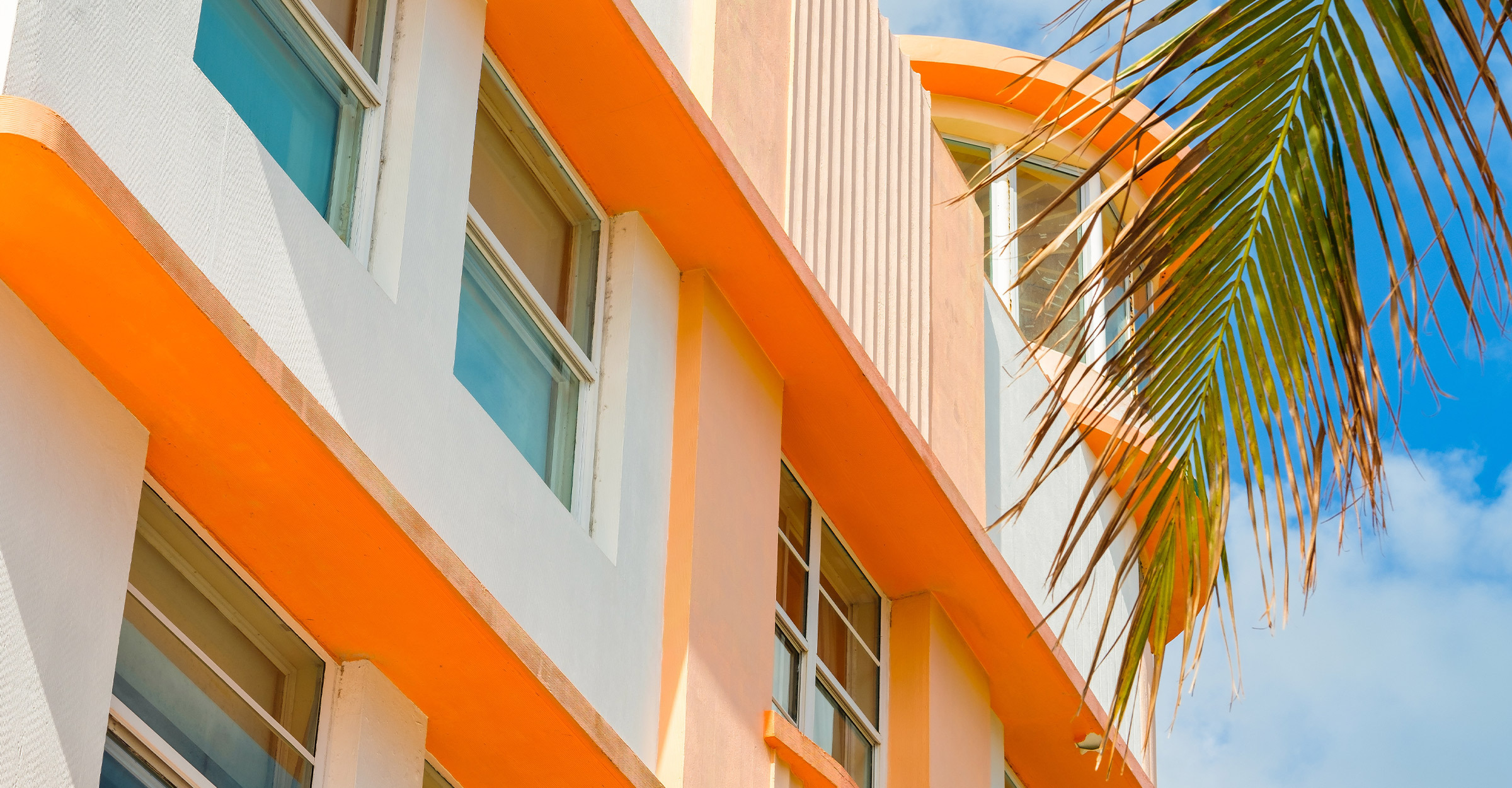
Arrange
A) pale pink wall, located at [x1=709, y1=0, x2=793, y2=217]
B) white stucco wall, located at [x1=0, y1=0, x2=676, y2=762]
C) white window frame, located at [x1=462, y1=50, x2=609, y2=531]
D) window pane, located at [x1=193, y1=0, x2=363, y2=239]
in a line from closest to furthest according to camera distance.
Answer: white stucco wall, located at [x1=0, y1=0, x2=676, y2=762] < window pane, located at [x1=193, y1=0, x2=363, y2=239] < white window frame, located at [x1=462, y1=50, x2=609, y2=531] < pale pink wall, located at [x1=709, y1=0, x2=793, y2=217]

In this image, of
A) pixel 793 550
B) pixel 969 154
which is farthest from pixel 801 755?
pixel 969 154

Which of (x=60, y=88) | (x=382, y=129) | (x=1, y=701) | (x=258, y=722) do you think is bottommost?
(x=1, y=701)

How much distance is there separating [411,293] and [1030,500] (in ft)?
21.8

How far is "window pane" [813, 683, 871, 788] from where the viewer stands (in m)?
10.2

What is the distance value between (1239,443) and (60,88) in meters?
3.39

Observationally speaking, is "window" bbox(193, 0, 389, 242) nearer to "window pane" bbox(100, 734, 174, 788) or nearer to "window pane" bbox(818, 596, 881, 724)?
"window pane" bbox(100, 734, 174, 788)

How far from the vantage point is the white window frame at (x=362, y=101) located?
673 cm

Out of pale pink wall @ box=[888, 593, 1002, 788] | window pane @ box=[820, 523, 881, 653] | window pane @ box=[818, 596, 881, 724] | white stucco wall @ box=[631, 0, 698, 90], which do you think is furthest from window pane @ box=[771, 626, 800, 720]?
white stucco wall @ box=[631, 0, 698, 90]

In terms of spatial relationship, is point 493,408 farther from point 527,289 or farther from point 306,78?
point 306,78

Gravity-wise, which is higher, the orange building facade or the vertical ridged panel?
the vertical ridged panel

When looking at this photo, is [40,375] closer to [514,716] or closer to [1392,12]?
[514,716]

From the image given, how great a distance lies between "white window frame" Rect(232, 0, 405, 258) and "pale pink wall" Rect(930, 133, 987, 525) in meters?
4.97

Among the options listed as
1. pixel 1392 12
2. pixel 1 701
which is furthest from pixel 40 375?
pixel 1392 12

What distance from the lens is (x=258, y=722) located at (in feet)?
20.4
